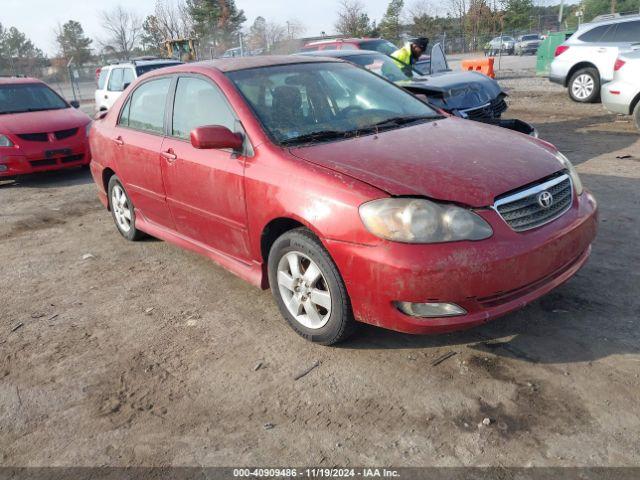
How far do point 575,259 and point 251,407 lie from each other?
2.04m

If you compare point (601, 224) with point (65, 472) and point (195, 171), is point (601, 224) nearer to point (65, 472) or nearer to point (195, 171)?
point (195, 171)

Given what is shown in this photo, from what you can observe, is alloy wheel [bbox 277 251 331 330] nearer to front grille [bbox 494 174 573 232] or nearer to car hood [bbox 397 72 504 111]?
front grille [bbox 494 174 573 232]

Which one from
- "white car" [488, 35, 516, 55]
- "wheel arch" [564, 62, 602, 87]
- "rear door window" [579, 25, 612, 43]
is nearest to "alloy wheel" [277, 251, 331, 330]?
"wheel arch" [564, 62, 602, 87]

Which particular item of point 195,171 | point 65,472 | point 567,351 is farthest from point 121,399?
point 567,351

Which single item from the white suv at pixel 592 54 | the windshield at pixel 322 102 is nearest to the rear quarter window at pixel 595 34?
the white suv at pixel 592 54

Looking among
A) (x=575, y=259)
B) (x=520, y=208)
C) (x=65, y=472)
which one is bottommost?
(x=65, y=472)

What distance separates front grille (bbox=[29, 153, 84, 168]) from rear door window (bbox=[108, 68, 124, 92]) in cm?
373

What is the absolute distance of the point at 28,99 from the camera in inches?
365

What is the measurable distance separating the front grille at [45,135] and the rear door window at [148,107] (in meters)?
4.05

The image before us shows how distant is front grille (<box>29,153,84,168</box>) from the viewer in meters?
8.25

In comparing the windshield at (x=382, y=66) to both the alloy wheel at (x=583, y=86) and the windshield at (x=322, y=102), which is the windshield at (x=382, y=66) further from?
the alloy wheel at (x=583, y=86)

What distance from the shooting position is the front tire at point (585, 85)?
11.9m

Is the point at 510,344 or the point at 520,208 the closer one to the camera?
the point at 520,208

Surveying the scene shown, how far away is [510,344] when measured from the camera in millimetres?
3102
